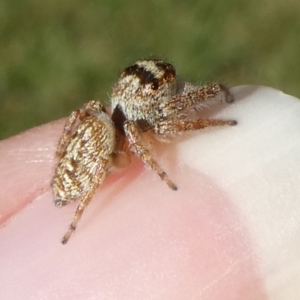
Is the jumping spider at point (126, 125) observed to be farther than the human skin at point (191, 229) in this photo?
Yes

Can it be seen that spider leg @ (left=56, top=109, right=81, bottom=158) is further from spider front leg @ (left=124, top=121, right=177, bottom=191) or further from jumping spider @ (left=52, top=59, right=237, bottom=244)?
spider front leg @ (left=124, top=121, right=177, bottom=191)

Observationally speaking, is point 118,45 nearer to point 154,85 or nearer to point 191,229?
point 154,85

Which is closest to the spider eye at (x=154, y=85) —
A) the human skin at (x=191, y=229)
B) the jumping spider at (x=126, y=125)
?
the jumping spider at (x=126, y=125)

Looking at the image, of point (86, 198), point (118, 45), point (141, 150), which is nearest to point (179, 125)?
point (141, 150)

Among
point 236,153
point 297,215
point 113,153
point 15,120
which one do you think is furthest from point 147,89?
point 15,120

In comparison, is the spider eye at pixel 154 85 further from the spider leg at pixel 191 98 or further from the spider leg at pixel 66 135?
the spider leg at pixel 66 135

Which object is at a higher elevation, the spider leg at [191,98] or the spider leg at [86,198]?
the spider leg at [191,98]
